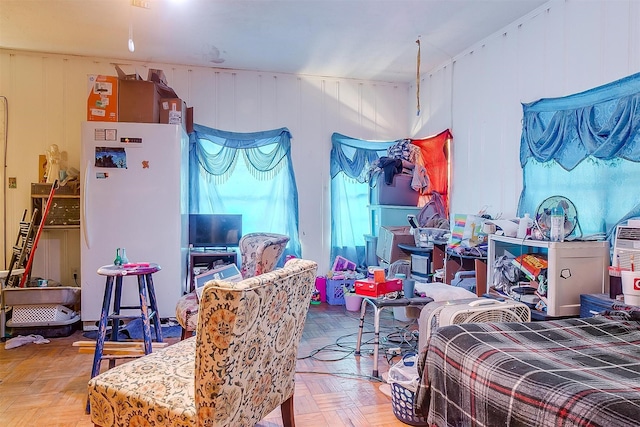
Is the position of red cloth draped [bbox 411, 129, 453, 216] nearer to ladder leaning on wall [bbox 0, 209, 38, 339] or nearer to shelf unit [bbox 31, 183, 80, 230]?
shelf unit [bbox 31, 183, 80, 230]

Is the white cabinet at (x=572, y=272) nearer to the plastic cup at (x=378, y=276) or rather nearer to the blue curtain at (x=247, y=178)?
the plastic cup at (x=378, y=276)

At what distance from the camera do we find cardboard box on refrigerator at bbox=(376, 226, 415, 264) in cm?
432

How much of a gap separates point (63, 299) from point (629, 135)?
14.2ft

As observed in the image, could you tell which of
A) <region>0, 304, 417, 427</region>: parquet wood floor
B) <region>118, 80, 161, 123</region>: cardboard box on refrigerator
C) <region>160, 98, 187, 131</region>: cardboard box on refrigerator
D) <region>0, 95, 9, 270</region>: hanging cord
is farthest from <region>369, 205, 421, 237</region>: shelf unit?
<region>0, 95, 9, 270</region>: hanging cord

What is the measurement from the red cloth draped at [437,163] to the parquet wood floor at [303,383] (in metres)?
1.64

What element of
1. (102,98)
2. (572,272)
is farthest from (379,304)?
(102,98)

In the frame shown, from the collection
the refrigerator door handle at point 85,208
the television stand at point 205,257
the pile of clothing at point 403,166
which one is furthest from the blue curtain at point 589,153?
the refrigerator door handle at point 85,208

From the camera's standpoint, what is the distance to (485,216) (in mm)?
3596

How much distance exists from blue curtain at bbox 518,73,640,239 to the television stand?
277cm

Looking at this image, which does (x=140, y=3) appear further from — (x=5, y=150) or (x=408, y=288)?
(x=408, y=288)

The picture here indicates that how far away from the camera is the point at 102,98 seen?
3705mm

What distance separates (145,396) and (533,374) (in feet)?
4.29

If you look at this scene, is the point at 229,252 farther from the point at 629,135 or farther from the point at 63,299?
the point at 629,135

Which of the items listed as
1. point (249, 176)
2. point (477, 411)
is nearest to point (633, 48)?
point (477, 411)
